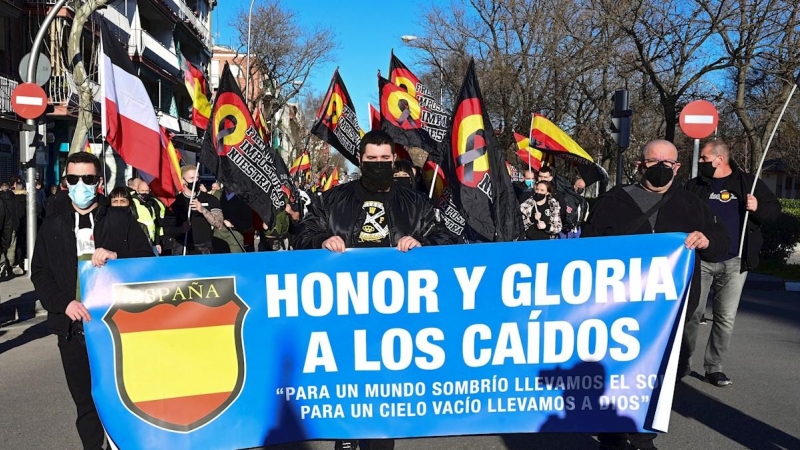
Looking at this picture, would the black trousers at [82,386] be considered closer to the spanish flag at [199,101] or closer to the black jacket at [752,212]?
the black jacket at [752,212]

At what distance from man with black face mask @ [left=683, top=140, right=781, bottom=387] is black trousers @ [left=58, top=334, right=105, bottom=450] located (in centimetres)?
463

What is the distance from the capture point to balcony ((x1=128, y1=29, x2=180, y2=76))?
101 feet

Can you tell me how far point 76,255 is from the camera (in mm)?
3854

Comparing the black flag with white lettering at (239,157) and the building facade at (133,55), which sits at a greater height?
the building facade at (133,55)

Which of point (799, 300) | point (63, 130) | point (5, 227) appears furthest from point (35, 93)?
point (63, 130)

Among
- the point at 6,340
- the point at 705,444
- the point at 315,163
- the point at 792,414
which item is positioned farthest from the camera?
the point at 315,163

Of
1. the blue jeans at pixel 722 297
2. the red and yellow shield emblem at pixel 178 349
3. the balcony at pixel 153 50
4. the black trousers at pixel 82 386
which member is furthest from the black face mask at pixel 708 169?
the balcony at pixel 153 50

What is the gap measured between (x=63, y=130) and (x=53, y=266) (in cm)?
2370

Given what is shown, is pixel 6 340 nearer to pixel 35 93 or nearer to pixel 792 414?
pixel 35 93

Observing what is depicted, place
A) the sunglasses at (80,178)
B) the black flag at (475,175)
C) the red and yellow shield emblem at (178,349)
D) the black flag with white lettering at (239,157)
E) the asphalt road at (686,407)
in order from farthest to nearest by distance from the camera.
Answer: the black flag with white lettering at (239,157), the black flag at (475,175), the asphalt road at (686,407), the sunglasses at (80,178), the red and yellow shield emblem at (178,349)

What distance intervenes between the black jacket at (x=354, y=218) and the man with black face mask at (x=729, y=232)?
10.1ft

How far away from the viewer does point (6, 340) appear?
319 inches

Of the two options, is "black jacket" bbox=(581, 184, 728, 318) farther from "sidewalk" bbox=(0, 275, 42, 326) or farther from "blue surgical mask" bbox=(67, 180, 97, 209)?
"sidewalk" bbox=(0, 275, 42, 326)

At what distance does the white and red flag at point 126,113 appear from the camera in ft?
18.2
